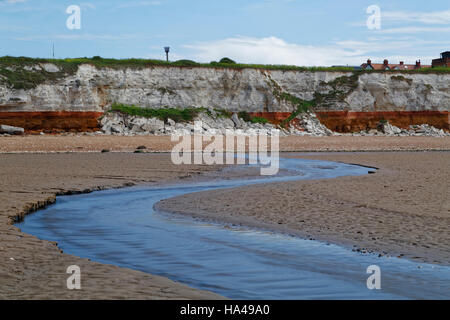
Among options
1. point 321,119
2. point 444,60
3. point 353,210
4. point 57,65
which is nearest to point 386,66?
point 444,60

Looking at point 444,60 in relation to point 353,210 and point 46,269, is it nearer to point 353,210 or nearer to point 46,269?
point 353,210

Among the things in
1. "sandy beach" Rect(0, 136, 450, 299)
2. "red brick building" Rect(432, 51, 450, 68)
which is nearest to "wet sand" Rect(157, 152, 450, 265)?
"sandy beach" Rect(0, 136, 450, 299)

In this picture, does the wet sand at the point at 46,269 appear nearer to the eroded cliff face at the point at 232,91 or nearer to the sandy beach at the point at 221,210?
the sandy beach at the point at 221,210

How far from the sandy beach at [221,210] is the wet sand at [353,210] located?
2cm

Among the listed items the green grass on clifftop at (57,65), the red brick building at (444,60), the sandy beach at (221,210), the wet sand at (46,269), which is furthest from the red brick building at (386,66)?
the wet sand at (46,269)

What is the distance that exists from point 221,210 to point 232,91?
41.4 m

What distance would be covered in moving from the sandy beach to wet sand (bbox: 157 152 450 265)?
19 millimetres

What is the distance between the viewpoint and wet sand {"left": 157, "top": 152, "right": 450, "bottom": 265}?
8391 mm

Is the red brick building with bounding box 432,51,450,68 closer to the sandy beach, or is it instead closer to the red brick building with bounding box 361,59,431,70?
the red brick building with bounding box 361,59,431,70

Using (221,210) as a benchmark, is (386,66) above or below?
above

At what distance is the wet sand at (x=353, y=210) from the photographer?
8391 millimetres

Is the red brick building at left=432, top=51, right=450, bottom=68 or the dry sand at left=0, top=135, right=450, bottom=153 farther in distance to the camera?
the red brick building at left=432, top=51, right=450, bottom=68

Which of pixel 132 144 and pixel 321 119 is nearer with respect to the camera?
pixel 132 144

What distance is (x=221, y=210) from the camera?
38.9ft
